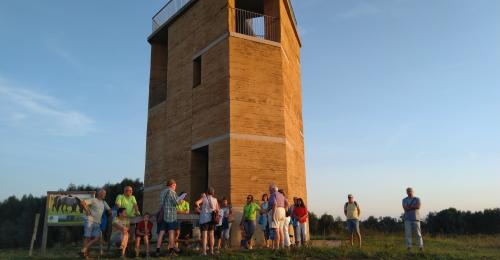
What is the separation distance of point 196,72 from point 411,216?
33.9 ft

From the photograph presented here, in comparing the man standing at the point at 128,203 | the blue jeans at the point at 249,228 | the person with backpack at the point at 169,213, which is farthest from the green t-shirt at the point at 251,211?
the man standing at the point at 128,203

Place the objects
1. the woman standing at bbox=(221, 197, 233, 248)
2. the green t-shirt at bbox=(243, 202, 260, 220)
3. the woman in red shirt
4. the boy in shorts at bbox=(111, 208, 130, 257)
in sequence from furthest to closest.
A: the woman standing at bbox=(221, 197, 233, 248) → the woman in red shirt → the green t-shirt at bbox=(243, 202, 260, 220) → the boy in shorts at bbox=(111, 208, 130, 257)

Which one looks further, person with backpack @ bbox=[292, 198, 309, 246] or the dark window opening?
the dark window opening

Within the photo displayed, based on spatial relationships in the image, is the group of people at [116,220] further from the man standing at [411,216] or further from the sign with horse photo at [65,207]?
the man standing at [411,216]

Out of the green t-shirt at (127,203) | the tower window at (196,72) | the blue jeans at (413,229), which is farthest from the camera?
the tower window at (196,72)

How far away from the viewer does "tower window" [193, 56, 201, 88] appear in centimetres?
1701

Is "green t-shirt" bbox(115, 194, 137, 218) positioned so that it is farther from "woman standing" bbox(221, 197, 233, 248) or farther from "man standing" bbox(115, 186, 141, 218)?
"woman standing" bbox(221, 197, 233, 248)

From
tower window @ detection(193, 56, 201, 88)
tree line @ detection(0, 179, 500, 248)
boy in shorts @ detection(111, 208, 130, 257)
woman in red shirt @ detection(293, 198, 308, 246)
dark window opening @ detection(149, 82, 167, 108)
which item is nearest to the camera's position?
boy in shorts @ detection(111, 208, 130, 257)

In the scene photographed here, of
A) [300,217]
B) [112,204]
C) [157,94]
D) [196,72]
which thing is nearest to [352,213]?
[300,217]

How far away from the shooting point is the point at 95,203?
9.41 meters

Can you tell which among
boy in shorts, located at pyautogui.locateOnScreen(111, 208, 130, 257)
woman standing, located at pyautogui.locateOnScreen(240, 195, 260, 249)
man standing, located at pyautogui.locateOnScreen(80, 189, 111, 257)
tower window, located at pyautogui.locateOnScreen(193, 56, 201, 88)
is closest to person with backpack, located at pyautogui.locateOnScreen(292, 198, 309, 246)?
woman standing, located at pyautogui.locateOnScreen(240, 195, 260, 249)

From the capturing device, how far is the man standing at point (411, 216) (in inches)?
418

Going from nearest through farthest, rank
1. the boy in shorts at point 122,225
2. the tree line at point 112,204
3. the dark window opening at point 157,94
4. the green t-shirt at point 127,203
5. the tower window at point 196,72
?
the boy in shorts at point 122,225, the green t-shirt at point 127,203, the tower window at point 196,72, the dark window opening at point 157,94, the tree line at point 112,204

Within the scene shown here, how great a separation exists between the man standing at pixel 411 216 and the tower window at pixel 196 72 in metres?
9.59
